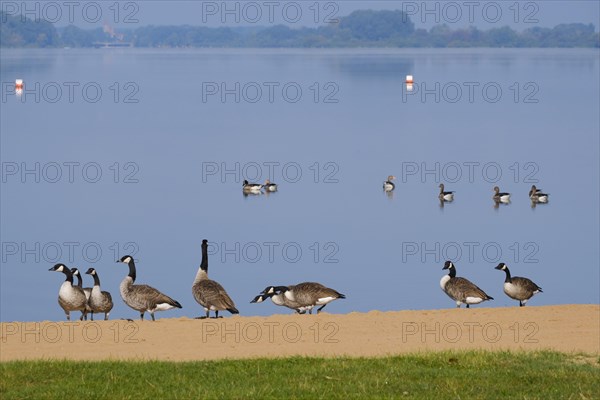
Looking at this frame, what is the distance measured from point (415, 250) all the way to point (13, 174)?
20121 millimetres

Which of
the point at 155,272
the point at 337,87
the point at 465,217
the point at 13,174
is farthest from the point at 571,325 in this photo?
the point at 337,87

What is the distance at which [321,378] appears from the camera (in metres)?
→ 13.0

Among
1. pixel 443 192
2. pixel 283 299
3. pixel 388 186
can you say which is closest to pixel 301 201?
pixel 388 186

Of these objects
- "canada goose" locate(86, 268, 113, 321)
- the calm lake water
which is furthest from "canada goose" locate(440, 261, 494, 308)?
"canada goose" locate(86, 268, 113, 321)

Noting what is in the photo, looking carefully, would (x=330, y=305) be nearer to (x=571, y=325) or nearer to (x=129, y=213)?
(x=571, y=325)

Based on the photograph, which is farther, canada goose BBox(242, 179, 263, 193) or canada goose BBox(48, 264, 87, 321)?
canada goose BBox(242, 179, 263, 193)

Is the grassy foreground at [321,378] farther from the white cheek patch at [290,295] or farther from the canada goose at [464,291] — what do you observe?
the canada goose at [464,291]

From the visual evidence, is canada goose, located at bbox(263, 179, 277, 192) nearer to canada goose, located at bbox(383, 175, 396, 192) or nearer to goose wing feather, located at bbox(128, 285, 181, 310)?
canada goose, located at bbox(383, 175, 396, 192)

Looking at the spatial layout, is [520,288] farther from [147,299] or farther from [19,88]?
[19,88]

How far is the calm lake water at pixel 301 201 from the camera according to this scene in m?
26.7

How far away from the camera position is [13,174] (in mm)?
45719

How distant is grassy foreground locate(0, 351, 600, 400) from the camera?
12.2 meters

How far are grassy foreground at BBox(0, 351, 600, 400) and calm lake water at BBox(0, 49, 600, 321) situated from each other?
8163 millimetres

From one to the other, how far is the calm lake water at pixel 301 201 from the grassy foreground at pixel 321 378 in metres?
8.16
